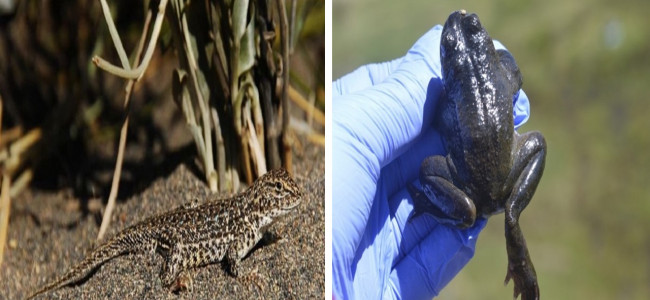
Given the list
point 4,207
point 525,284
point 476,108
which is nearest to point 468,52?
point 476,108

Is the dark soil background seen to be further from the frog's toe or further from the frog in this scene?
the frog's toe

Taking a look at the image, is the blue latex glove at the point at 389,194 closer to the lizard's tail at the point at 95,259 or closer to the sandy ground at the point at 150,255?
the sandy ground at the point at 150,255

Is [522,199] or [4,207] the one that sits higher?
[522,199]

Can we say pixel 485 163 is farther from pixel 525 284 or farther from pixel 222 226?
pixel 222 226

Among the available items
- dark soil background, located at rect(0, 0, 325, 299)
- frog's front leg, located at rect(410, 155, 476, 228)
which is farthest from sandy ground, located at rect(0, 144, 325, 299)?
frog's front leg, located at rect(410, 155, 476, 228)

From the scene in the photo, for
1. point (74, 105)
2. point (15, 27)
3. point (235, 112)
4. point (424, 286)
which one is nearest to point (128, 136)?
point (74, 105)

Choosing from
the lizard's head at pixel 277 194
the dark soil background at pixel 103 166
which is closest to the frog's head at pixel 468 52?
the dark soil background at pixel 103 166
